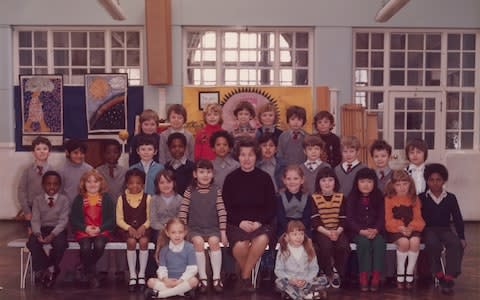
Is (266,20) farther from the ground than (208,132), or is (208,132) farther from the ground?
(266,20)

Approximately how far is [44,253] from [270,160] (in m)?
2.18

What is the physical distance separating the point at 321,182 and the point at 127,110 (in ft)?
16.6

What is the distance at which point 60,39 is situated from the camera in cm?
991

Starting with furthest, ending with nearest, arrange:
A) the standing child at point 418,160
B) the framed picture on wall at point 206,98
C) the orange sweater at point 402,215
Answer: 1. the framed picture on wall at point 206,98
2. the standing child at point 418,160
3. the orange sweater at point 402,215

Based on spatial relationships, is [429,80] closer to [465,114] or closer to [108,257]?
[465,114]

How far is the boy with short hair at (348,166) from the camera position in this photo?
18.2ft

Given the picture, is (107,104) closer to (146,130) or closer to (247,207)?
(146,130)

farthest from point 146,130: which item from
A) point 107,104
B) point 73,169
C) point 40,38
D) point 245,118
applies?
point 40,38

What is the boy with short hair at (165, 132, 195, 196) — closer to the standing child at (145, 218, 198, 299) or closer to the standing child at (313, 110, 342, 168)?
the standing child at (145, 218, 198, 299)

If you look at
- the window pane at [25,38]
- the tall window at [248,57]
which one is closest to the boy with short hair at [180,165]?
the tall window at [248,57]

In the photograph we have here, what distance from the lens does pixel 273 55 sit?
392 inches

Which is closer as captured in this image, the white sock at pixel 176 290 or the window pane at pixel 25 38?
the white sock at pixel 176 290

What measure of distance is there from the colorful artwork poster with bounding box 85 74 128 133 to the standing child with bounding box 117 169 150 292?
433cm

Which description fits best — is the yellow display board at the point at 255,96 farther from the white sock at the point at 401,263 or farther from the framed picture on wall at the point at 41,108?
the white sock at the point at 401,263
